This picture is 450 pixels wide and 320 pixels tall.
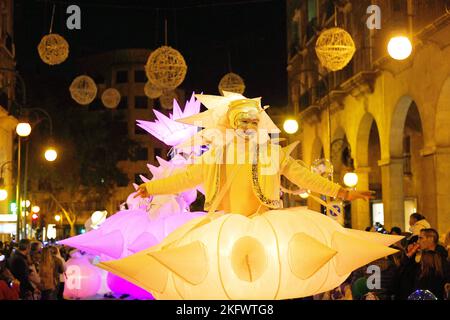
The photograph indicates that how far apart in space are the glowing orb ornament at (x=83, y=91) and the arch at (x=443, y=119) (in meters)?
11.1

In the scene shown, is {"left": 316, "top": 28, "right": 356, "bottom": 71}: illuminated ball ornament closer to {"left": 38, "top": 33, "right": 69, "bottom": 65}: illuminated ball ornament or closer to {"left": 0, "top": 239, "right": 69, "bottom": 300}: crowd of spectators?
{"left": 38, "top": 33, "right": 69, "bottom": 65}: illuminated ball ornament

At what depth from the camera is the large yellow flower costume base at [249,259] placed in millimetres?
5738

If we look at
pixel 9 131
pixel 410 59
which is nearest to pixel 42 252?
pixel 410 59

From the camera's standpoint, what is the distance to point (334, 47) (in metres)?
19.2

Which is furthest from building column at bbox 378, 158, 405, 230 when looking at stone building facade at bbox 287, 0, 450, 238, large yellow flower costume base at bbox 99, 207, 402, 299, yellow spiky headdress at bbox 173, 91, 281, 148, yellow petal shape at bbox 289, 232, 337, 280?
yellow petal shape at bbox 289, 232, 337, 280

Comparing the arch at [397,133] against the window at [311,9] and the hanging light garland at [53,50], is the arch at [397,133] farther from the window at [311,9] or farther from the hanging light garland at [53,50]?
the window at [311,9]

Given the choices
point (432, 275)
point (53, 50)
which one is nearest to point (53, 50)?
point (53, 50)

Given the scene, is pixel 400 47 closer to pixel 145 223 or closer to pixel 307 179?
pixel 145 223

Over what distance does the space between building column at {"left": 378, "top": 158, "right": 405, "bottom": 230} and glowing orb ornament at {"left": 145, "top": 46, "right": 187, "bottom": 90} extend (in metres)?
9.40

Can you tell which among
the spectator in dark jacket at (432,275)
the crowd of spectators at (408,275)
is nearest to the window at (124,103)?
the crowd of spectators at (408,275)

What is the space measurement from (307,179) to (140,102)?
6933 cm
